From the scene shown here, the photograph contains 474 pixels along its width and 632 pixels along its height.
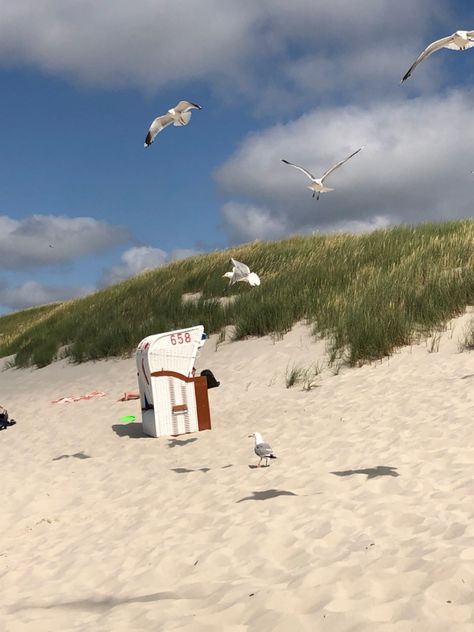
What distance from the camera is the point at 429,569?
3.91 meters

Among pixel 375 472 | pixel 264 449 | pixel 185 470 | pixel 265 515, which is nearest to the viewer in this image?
pixel 265 515

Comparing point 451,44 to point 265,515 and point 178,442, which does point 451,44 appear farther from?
point 178,442

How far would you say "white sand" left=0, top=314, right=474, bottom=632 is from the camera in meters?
3.88

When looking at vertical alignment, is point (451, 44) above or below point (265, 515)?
above

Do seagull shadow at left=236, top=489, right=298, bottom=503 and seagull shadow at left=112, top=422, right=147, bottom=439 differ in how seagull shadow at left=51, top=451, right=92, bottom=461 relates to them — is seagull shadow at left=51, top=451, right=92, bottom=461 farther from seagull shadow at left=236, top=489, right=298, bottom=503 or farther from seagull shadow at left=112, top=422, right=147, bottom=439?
seagull shadow at left=236, top=489, right=298, bottom=503

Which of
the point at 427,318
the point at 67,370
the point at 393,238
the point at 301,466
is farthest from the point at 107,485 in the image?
the point at 393,238

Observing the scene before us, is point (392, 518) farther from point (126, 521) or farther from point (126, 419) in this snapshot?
point (126, 419)

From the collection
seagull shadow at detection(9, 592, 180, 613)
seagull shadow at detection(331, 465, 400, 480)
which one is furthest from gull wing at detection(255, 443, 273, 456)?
seagull shadow at detection(9, 592, 180, 613)

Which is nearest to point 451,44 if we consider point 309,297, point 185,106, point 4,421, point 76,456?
point 185,106

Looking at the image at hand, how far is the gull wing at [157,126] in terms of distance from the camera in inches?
370

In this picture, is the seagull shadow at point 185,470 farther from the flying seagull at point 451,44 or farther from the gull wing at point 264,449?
the flying seagull at point 451,44

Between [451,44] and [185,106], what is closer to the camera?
[451,44]

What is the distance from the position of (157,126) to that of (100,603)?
273 inches

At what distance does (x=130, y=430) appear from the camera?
10734 mm
